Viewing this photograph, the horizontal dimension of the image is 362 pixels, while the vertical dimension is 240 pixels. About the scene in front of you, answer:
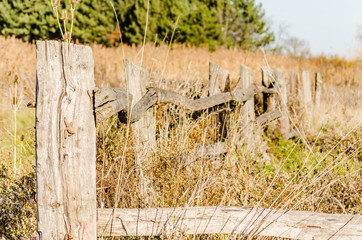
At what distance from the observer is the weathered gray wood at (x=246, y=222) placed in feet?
6.73

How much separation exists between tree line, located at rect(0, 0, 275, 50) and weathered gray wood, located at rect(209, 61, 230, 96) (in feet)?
37.3

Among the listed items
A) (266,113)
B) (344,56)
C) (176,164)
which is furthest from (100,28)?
(176,164)

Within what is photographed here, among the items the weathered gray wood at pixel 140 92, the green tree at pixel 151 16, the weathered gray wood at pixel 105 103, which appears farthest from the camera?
the green tree at pixel 151 16

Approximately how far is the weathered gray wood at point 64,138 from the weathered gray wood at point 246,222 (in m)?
0.27

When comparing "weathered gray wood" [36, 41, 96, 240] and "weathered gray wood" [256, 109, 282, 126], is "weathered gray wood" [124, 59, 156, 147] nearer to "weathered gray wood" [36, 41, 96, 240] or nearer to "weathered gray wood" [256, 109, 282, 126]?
"weathered gray wood" [36, 41, 96, 240]

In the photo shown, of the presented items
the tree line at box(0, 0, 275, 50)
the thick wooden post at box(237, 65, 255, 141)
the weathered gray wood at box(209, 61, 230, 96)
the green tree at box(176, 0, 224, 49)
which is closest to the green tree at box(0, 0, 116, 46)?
the tree line at box(0, 0, 275, 50)

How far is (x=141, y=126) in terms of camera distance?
301 cm

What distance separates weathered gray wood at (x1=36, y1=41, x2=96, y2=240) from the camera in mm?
1722

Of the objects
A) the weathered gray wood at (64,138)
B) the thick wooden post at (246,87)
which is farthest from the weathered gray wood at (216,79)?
the weathered gray wood at (64,138)

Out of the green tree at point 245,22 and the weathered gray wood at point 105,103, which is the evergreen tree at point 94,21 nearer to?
the green tree at point 245,22

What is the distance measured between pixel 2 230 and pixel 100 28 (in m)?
17.6

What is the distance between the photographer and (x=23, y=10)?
1919cm

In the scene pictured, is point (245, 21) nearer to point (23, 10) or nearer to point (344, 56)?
point (344, 56)

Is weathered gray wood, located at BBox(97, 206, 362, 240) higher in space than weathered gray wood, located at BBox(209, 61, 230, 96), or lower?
lower
